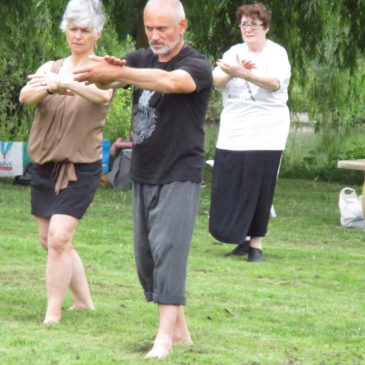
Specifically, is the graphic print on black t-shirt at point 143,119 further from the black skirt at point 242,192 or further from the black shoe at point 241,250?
the black shoe at point 241,250

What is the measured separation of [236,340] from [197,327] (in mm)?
368

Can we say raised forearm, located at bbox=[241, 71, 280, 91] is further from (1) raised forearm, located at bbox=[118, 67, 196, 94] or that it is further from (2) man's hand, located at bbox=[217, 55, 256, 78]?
(1) raised forearm, located at bbox=[118, 67, 196, 94]

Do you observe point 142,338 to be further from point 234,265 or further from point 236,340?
point 234,265

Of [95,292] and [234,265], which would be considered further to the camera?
[234,265]

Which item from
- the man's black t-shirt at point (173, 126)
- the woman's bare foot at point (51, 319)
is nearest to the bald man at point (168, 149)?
the man's black t-shirt at point (173, 126)

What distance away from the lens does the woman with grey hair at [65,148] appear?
636 cm

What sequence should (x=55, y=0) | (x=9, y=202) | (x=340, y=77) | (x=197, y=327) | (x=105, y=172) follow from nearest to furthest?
(x=197, y=327) < (x=9, y=202) < (x=55, y=0) < (x=105, y=172) < (x=340, y=77)

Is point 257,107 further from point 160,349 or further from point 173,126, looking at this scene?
point 160,349

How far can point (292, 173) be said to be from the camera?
19.3 meters

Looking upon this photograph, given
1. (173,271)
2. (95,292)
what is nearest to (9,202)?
(95,292)

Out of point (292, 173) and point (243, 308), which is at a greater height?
point (243, 308)

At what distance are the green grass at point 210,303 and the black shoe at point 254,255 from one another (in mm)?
113

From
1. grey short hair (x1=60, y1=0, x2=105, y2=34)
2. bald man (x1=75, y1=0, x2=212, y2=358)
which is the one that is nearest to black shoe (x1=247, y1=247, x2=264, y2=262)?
grey short hair (x1=60, y1=0, x2=105, y2=34)

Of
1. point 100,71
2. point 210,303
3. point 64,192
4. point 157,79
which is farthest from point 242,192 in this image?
point 100,71
